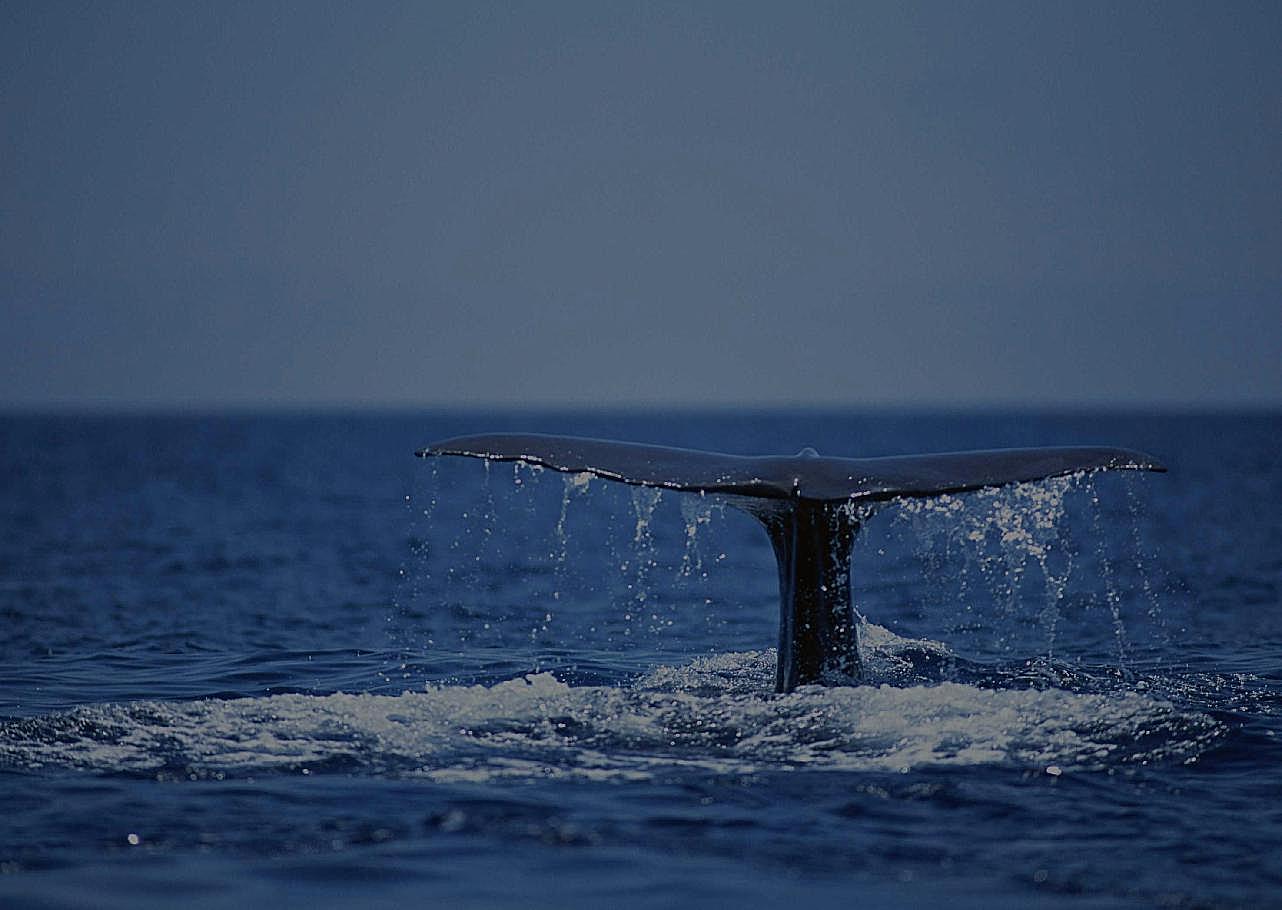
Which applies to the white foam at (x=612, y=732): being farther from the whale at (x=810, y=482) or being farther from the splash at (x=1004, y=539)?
the splash at (x=1004, y=539)

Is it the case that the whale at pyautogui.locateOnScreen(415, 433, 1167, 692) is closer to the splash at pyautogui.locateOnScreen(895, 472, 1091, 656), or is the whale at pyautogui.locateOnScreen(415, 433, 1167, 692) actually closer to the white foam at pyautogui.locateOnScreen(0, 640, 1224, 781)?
the splash at pyautogui.locateOnScreen(895, 472, 1091, 656)

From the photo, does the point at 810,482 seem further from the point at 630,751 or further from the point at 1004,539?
the point at 1004,539

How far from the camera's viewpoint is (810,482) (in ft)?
29.6

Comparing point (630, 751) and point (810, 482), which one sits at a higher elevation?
point (810, 482)

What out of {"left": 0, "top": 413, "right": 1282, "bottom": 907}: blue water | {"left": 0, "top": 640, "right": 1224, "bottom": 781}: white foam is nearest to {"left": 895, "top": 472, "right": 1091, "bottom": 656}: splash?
{"left": 0, "top": 413, "right": 1282, "bottom": 907}: blue water

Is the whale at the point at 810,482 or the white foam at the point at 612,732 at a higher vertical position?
the whale at the point at 810,482

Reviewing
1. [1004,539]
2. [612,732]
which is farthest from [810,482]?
[1004,539]

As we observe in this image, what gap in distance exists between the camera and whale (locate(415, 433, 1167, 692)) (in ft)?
28.7

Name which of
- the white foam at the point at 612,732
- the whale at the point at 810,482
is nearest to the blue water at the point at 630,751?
the white foam at the point at 612,732

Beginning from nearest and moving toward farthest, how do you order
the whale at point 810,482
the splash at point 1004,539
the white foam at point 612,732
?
1. the white foam at point 612,732
2. the whale at point 810,482
3. the splash at point 1004,539

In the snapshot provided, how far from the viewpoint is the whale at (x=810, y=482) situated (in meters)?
8.74

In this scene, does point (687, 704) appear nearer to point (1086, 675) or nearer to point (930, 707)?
point (930, 707)

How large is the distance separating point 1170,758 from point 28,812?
5.30m

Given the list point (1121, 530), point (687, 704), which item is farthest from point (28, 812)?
point (1121, 530)
